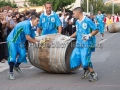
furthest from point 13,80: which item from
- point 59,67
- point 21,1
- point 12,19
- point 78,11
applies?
point 21,1

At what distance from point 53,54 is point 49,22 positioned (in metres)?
1.40

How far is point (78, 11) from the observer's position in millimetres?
8383

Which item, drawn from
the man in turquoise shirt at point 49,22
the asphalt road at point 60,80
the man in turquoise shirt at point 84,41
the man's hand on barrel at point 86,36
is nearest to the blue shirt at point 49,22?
the man in turquoise shirt at point 49,22

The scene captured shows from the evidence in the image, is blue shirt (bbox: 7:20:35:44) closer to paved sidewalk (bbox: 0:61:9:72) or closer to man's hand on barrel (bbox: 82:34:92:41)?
man's hand on barrel (bbox: 82:34:92:41)

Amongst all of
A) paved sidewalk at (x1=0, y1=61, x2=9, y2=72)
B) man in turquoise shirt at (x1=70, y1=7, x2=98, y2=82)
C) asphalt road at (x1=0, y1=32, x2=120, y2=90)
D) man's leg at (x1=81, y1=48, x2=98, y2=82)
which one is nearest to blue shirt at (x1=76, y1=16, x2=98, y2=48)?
man in turquoise shirt at (x1=70, y1=7, x2=98, y2=82)

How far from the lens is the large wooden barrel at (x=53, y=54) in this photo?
28.9 feet

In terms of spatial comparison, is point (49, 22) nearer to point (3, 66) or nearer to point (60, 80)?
point (60, 80)

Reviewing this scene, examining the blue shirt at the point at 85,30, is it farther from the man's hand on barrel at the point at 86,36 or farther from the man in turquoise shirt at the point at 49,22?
the man in turquoise shirt at the point at 49,22

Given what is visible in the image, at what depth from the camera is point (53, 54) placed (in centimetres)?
884

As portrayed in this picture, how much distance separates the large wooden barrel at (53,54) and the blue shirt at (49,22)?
34.4 inches

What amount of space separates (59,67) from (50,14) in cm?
175

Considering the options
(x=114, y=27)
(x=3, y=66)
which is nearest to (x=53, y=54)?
(x=3, y=66)

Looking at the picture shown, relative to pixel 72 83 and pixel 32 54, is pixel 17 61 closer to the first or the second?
pixel 32 54

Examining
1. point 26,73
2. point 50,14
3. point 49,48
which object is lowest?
point 26,73
